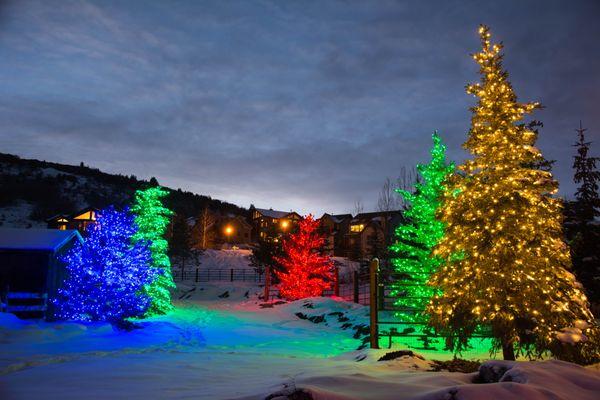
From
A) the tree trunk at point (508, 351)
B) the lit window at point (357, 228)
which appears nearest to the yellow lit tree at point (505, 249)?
the tree trunk at point (508, 351)

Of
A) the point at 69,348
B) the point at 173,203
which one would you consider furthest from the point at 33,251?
the point at 173,203

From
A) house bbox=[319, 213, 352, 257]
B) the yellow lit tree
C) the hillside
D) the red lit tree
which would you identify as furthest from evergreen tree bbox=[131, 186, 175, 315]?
house bbox=[319, 213, 352, 257]

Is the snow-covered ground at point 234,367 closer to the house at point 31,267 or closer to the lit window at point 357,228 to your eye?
the house at point 31,267

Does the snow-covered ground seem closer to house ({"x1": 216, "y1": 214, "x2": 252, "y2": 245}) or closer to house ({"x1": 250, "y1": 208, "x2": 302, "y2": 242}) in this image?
house ({"x1": 250, "y1": 208, "x2": 302, "y2": 242})

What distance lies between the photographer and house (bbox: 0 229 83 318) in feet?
53.3

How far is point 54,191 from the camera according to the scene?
88125mm

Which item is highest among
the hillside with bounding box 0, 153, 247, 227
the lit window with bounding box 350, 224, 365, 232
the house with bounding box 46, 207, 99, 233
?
the hillside with bounding box 0, 153, 247, 227

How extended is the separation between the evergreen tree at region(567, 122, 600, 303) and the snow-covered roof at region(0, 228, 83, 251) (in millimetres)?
22404

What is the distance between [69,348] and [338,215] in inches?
3068

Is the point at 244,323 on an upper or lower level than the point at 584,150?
lower

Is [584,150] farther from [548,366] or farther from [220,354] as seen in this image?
[220,354]

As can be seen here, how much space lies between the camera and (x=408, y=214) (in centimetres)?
1673

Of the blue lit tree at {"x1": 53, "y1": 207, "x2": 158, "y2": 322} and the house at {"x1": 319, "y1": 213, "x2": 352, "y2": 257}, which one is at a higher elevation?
the house at {"x1": 319, "y1": 213, "x2": 352, "y2": 257}

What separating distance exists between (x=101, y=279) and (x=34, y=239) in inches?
206
